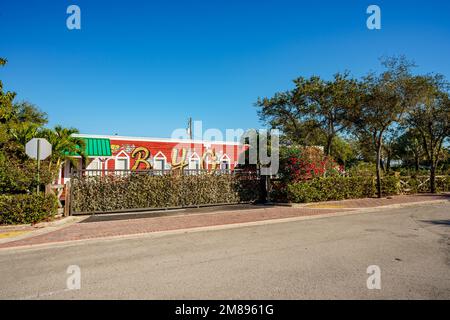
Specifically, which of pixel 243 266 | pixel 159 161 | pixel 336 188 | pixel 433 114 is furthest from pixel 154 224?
pixel 433 114

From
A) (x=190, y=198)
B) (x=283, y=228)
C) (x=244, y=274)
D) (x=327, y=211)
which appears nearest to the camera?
(x=244, y=274)

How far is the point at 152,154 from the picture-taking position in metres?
22.0

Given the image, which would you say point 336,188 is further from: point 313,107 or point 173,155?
point 173,155

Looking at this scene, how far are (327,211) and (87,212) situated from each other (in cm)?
1055

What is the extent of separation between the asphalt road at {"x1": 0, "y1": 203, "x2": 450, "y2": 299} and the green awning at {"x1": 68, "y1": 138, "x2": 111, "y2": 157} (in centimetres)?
1355

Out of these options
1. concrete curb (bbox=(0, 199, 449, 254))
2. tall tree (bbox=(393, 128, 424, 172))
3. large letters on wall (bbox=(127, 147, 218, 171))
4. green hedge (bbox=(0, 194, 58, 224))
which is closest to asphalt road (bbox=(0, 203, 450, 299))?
concrete curb (bbox=(0, 199, 449, 254))

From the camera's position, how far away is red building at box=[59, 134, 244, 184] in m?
20.0

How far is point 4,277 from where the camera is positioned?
4.91m

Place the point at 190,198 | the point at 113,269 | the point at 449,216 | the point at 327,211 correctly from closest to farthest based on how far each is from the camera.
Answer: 1. the point at 113,269
2. the point at 449,216
3. the point at 327,211
4. the point at 190,198

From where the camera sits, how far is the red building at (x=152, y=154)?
20.0 meters

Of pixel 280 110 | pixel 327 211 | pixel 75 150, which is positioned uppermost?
pixel 280 110

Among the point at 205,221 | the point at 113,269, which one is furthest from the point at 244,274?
the point at 205,221
